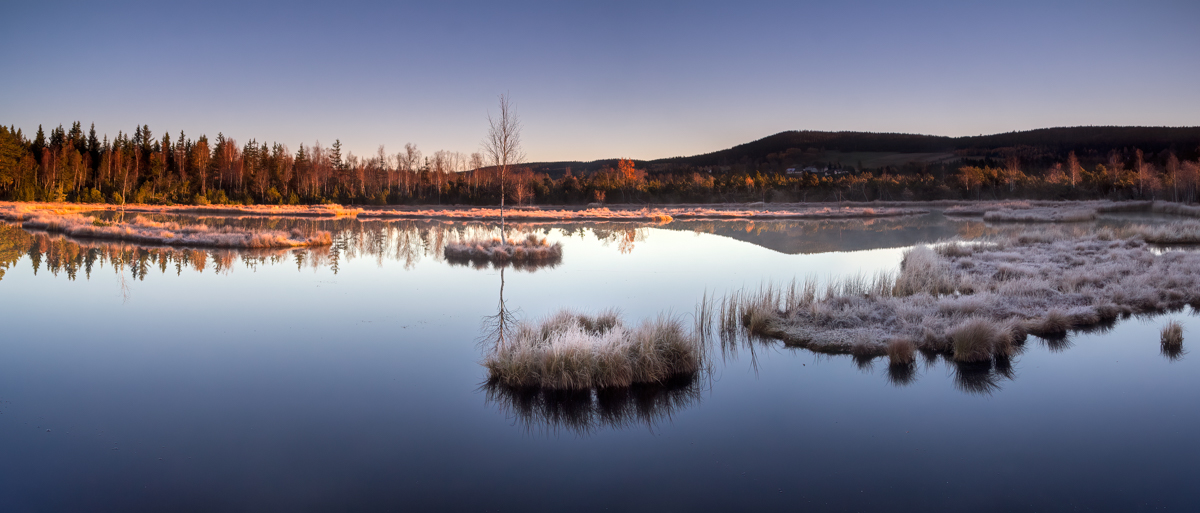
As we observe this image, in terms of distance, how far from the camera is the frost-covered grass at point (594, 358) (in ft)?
19.6

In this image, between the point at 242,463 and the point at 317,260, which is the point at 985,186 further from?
the point at 242,463

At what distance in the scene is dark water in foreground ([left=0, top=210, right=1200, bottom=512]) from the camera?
397cm

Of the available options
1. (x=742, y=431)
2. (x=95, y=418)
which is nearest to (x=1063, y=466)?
(x=742, y=431)

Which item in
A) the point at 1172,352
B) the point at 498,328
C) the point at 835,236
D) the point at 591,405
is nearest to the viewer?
the point at 591,405

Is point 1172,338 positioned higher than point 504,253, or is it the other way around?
point 504,253

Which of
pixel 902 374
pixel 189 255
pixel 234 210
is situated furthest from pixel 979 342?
pixel 234 210

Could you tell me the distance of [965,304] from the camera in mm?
8789

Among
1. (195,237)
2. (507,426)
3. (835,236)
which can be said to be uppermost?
(195,237)

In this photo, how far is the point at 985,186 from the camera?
64.5 m

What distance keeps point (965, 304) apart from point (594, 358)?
601cm

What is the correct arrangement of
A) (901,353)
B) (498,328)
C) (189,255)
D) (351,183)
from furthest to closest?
(351,183)
(189,255)
(498,328)
(901,353)

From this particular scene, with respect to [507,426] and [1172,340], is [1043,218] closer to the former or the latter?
[1172,340]

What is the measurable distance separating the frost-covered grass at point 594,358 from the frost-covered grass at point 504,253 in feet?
30.7

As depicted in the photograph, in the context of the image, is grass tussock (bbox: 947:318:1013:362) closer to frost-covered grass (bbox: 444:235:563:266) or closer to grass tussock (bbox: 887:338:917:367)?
grass tussock (bbox: 887:338:917:367)
